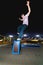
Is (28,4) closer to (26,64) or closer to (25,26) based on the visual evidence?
(25,26)

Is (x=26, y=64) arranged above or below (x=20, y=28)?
below

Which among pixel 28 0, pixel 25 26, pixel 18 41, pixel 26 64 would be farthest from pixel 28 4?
pixel 26 64

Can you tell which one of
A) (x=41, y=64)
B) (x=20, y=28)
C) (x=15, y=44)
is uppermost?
(x=20, y=28)

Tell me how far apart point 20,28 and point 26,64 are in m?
2.69

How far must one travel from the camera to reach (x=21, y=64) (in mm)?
9523

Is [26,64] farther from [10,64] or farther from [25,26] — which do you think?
[25,26]

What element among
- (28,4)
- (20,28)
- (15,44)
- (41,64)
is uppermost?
(28,4)

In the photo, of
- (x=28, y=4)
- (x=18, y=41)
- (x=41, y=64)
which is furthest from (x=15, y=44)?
(x=41, y=64)

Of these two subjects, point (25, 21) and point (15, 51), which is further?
point (15, 51)

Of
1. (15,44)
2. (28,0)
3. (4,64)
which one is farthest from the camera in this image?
(15,44)

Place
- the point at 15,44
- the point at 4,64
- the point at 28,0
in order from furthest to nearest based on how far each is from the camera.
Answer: the point at 15,44 < the point at 28,0 < the point at 4,64

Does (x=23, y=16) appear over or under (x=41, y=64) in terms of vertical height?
over

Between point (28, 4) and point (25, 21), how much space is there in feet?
2.76

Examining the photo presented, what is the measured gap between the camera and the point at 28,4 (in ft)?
37.5
